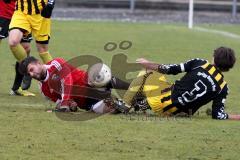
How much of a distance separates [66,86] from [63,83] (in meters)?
0.06

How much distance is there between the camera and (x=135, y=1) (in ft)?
104

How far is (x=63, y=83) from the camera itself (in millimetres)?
9422

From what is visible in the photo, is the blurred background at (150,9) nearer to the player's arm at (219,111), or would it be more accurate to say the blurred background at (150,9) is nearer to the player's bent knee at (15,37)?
the player's bent knee at (15,37)

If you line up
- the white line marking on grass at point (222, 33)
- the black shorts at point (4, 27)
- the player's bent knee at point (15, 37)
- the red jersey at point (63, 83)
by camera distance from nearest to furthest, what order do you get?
1. the red jersey at point (63, 83)
2. the player's bent knee at point (15, 37)
3. the black shorts at point (4, 27)
4. the white line marking on grass at point (222, 33)

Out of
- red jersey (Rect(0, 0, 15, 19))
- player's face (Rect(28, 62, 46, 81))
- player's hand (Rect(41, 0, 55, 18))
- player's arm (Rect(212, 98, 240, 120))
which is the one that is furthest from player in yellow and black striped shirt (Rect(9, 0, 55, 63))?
player's arm (Rect(212, 98, 240, 120))

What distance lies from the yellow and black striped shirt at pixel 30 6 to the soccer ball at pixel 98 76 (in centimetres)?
232

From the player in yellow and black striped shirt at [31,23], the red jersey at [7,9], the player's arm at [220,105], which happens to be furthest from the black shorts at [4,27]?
the player's arm at [220,105]

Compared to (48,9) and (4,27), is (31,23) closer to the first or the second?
(48,9)

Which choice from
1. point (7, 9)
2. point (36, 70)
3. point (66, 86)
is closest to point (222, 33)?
point (7, 9)

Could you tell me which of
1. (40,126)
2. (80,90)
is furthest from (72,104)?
(40,126)

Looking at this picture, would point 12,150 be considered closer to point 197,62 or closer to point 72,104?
point 72,104

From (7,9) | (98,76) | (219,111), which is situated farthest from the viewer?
(7,9)

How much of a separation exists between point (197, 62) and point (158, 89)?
26.0 inches

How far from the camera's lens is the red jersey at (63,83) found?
9.45m
